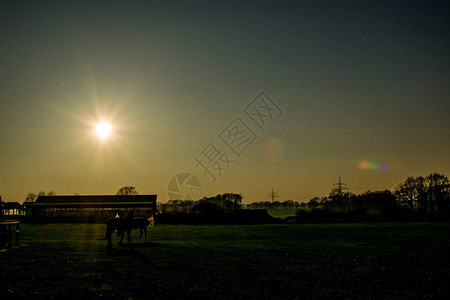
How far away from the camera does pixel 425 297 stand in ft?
35.0

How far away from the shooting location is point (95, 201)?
11406cm

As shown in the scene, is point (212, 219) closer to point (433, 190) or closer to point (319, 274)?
point (319, 274)

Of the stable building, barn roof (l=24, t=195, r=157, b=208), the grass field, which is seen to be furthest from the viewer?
barn roof (l=24, t=195, r=157, b=208)

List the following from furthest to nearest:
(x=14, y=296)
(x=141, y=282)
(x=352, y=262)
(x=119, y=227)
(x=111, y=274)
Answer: (x=119, y=227) → (x=352, y=262) → (x=111, y=274) → (x=141, y=282) → (x=14, y=296)

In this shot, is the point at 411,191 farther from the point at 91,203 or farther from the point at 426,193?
the point at 91,203

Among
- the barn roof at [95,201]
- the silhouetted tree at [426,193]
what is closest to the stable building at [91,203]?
the barn roof at [95,201]

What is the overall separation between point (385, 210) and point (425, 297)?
9832 cm

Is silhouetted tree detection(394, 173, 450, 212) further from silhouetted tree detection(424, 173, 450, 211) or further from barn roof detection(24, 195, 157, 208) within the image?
barn roof detection(24, 195, 157, 208)

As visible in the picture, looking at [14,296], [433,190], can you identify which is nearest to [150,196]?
[433,190]

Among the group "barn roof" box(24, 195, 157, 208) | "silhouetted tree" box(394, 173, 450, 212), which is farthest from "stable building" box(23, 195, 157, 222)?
"silhouetted tree" box(394, 173, 450, 212)

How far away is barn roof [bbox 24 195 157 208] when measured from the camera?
109312 millimetres

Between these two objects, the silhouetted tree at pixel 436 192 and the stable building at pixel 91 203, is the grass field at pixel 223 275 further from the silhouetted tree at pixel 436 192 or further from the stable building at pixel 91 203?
the silhouetted tree at pixel 436 192

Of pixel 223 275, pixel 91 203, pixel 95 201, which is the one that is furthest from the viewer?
pixel 95 201

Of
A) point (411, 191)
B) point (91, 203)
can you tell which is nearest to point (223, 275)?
point (91, 203)
